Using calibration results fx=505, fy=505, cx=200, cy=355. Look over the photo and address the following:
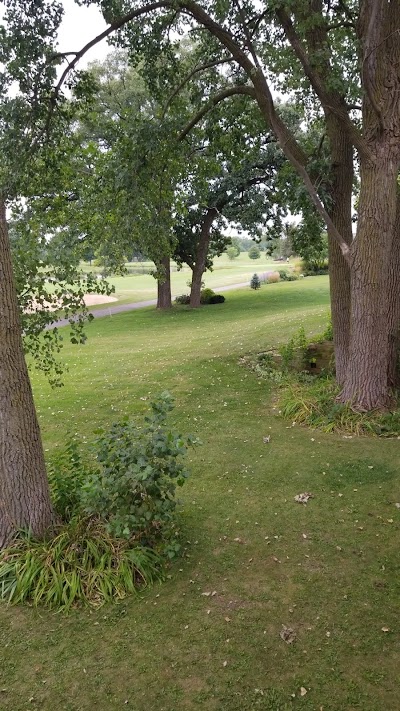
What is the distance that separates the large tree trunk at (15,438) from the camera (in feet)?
13.6

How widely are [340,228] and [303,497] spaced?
4.72 m

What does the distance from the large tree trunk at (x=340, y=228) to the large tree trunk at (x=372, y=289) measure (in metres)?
0.70

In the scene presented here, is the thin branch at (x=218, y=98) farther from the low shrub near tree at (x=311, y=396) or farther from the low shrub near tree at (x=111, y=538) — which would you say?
the low shrub near tree at (x=111, y=538)

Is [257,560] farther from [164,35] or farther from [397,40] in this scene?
[164,35]

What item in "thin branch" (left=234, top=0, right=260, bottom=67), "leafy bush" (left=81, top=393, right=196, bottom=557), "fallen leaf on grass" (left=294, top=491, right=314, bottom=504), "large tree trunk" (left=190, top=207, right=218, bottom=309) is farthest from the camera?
"large tree trunk" (left=190, top=207, right=218, bottom=309)

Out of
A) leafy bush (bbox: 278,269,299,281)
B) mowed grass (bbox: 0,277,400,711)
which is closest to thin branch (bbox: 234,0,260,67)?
mowed grass (bbox: 0,277,400,711)

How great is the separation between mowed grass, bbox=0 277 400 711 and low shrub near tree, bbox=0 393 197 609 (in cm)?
17

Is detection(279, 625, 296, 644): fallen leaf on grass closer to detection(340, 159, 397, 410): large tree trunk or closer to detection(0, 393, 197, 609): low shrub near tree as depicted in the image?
detection(0, 393, 197, 609): low shrub near tree

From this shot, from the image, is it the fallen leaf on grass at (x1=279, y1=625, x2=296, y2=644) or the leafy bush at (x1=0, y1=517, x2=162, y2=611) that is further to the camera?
the leafy bush at (x1=0, y1=517, x2=162, y2=611)

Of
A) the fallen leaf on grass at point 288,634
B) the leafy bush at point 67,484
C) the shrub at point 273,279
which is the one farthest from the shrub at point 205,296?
the fallen leaf on grass at point 288,634

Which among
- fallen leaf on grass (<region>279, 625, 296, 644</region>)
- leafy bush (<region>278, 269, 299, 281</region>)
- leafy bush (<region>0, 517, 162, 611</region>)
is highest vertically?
leafy bush (<region>278, 269, 299, 281</region>)

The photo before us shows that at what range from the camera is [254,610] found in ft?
13.1

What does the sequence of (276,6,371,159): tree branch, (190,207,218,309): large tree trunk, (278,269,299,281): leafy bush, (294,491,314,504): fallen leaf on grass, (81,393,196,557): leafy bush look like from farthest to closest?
1. (278,269,299,281): leafy bush
2. (190,207,218,309): large tree trunk
3. (276,6,371,159): tree branch
4. (294,491,314,504): fallen leaf on grass
5. (81,393,196,557): leafy bush

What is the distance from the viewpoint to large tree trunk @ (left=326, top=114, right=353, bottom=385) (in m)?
8.20
